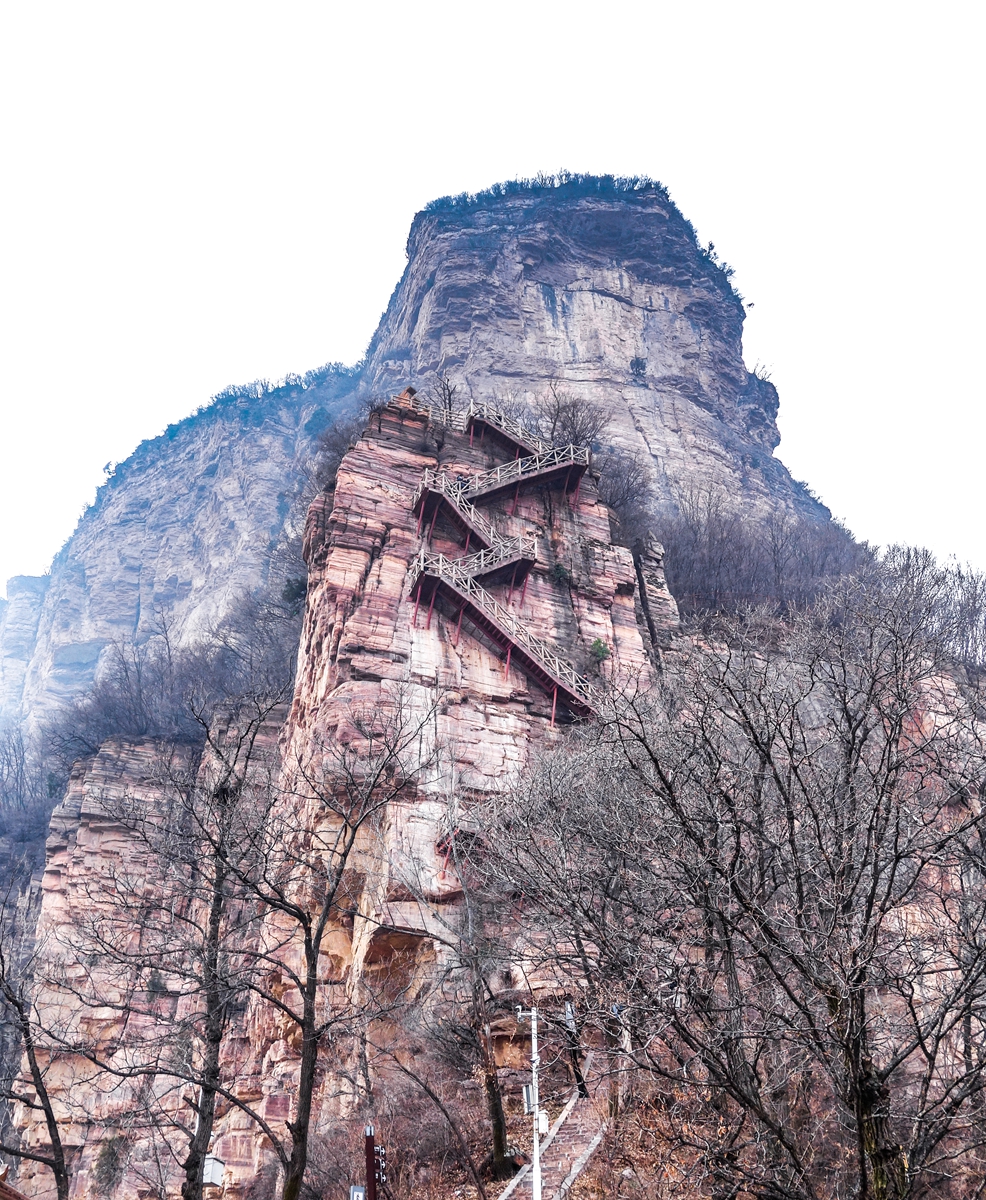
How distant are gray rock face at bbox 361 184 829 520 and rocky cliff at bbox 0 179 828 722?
0.44ft

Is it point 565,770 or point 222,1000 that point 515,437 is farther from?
point 222,1000

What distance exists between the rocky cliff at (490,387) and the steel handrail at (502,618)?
29131 mm

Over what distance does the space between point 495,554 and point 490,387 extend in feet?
103

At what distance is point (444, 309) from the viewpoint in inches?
2392

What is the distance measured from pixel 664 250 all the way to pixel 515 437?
135 ft

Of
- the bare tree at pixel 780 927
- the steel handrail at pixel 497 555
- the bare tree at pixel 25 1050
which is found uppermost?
the steel handrail at pixel 497 555

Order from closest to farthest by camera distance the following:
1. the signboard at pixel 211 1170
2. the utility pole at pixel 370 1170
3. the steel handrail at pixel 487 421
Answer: the utility pole at pixel 370 1170, the signboard at pixel 211 1170, the steel handrail at pixel 487 421

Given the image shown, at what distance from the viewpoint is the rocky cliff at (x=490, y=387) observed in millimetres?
56844

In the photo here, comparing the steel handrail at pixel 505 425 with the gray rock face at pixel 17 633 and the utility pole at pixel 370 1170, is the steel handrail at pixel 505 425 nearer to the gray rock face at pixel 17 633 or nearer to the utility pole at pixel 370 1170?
the utility pole at pixel 370 1170

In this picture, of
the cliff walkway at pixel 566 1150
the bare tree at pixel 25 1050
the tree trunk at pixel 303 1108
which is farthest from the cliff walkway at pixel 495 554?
the tree trunk at pixel 303 1108

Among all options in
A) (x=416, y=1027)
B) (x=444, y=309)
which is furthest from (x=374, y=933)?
(x=444, y=309)

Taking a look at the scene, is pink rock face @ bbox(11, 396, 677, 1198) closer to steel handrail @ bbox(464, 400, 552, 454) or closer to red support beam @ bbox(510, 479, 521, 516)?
red support beam @ bbox(510, 479, 521, 516)

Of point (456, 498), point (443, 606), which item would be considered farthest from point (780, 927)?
point (456, 498)

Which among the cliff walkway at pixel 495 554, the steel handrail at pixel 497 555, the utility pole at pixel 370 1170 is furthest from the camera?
the steel handrail at pixel 497 555
